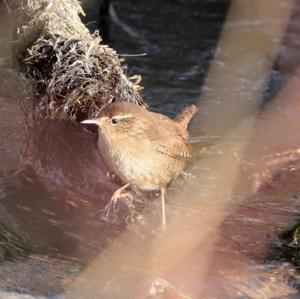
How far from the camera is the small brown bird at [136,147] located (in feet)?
19.6

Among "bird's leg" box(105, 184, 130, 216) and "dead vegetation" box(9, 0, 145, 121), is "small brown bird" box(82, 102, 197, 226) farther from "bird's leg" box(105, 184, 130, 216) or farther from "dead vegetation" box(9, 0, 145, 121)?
"dead vegetation" box(9, 0, 145, 121)

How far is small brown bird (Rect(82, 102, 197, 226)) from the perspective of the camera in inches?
235

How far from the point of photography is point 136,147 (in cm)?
603

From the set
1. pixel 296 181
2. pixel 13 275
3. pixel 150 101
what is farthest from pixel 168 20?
pixel 13 275

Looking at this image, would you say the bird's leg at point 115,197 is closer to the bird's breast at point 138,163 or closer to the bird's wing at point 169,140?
the bird's breast at point 138,163

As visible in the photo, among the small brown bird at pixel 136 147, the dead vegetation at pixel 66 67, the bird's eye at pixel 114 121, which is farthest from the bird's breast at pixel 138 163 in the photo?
the dead vegetation at pixel 66 67

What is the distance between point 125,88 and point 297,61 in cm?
439

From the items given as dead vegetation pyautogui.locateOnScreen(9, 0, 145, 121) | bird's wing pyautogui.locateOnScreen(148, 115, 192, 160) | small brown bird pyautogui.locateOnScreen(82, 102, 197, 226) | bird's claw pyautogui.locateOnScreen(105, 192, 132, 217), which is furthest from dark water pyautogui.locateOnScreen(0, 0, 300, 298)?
bird's wing pyautogui.locateOnScreen(148, 115, 192, 160)

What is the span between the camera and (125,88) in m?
6.68

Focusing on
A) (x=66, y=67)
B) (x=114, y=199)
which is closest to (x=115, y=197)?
(x=114, y=199)

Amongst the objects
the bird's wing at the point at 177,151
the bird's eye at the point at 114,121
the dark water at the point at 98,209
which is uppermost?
the bird's eye at the point at 114,121

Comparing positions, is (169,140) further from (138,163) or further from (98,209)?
(98,209)

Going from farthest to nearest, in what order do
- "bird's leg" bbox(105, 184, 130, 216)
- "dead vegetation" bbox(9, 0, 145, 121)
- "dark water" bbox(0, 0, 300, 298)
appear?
"dead vegetation" bbox(9, 0, 145, 121) → "bird's leg" bbox(105, 184, 130, 216) → "dark water" bbox(0, 0, 300, 298)

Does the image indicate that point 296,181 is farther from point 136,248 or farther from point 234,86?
point 234,86
